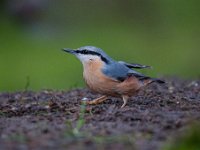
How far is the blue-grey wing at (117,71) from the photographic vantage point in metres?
9.75

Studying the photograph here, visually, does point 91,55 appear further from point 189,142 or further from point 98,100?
point 189,142

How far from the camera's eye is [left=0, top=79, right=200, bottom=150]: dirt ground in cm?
696

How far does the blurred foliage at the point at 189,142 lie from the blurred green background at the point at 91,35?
1044 centimetres

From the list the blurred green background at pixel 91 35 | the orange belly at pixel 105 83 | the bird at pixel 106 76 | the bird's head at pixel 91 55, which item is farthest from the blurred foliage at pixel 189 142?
the blurred green background at pixel 91 35

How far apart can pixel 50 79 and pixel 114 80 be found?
782 cm

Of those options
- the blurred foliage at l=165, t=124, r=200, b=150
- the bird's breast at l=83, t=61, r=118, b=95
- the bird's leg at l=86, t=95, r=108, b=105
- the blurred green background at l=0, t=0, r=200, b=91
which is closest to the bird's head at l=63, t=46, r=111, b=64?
the bird's breast at l=83, t=61, r=118, b=95

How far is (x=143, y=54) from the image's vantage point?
19844 millimetres

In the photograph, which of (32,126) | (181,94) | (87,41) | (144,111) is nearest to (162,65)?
(87,41)

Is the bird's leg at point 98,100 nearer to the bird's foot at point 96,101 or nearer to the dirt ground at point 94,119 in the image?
the bird's foot at point 96,101

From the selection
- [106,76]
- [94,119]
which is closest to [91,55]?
[106,76]

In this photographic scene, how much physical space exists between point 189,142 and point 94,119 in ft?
6.35

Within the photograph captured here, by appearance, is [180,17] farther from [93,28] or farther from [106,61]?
[106,61]

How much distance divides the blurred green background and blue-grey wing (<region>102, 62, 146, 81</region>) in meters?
7.19

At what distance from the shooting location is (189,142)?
664cm
